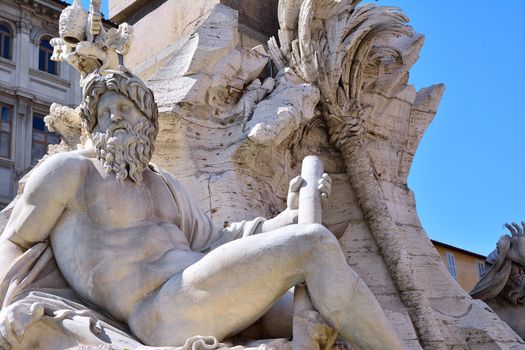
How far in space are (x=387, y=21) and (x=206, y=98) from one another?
179 centimetres

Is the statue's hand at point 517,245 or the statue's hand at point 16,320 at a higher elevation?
the statue's hand at point 517,245

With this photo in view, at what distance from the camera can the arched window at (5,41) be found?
22625 millimetres

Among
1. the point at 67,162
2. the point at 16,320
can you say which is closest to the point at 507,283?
the point at 67,162

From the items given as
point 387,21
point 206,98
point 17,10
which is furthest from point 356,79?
point 17,10

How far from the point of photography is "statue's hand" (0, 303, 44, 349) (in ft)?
9.96

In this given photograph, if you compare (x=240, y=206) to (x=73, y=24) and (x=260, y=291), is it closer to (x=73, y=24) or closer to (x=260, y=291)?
(x=260, y=291)

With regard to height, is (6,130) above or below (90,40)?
above

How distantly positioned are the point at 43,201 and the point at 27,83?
20.0 meters

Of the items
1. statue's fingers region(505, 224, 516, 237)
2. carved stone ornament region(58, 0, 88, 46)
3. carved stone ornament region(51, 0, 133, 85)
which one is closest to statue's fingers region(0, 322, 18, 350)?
carved stone ornament region(51, 0, 133, 85)

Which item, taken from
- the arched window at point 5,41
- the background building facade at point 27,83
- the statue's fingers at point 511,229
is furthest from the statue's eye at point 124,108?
the arched window at point 5,41

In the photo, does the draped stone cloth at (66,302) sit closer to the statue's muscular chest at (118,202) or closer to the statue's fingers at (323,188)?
the statue's muscular chest at (118,202)

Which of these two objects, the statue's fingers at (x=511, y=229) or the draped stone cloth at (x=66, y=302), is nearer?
the draped stone cloth at (x=66, y=302)

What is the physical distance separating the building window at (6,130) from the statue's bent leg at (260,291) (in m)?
19.3

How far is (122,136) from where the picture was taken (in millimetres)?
3664
